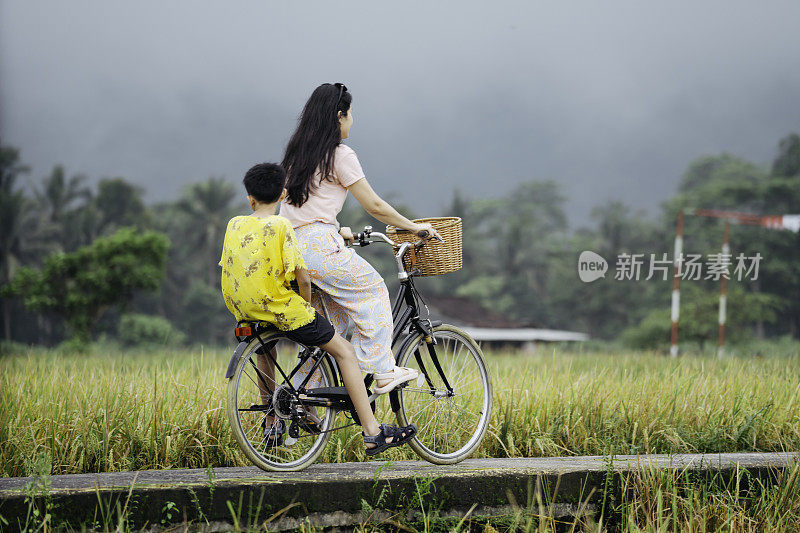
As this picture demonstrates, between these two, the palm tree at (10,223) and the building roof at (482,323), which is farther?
the palm tree at (10,223)

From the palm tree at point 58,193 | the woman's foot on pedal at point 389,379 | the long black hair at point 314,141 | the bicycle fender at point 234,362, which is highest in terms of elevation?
the palm tree at point 58,193

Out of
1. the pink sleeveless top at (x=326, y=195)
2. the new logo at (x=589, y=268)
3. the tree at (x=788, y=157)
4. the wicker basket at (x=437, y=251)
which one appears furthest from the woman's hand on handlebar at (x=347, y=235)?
the tree at (x=788, y=157)

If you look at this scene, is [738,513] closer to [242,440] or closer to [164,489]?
[242,440]

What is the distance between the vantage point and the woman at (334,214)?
382cm

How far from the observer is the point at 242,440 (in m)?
3.59

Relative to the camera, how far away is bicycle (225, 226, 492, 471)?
3717 millimetres

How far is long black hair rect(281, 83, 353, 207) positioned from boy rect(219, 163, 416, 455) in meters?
0.11

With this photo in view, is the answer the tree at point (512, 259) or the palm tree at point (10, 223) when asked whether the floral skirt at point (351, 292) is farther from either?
the tree at point (512, 259)

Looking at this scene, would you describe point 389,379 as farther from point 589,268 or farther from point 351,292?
point 589,268

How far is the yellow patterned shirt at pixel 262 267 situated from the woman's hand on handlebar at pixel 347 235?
1.32ft

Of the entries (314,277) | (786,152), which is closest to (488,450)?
(314,277)

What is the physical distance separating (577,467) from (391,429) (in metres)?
0.96

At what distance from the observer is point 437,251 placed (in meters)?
4.12

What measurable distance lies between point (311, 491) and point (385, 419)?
1.68 metres
